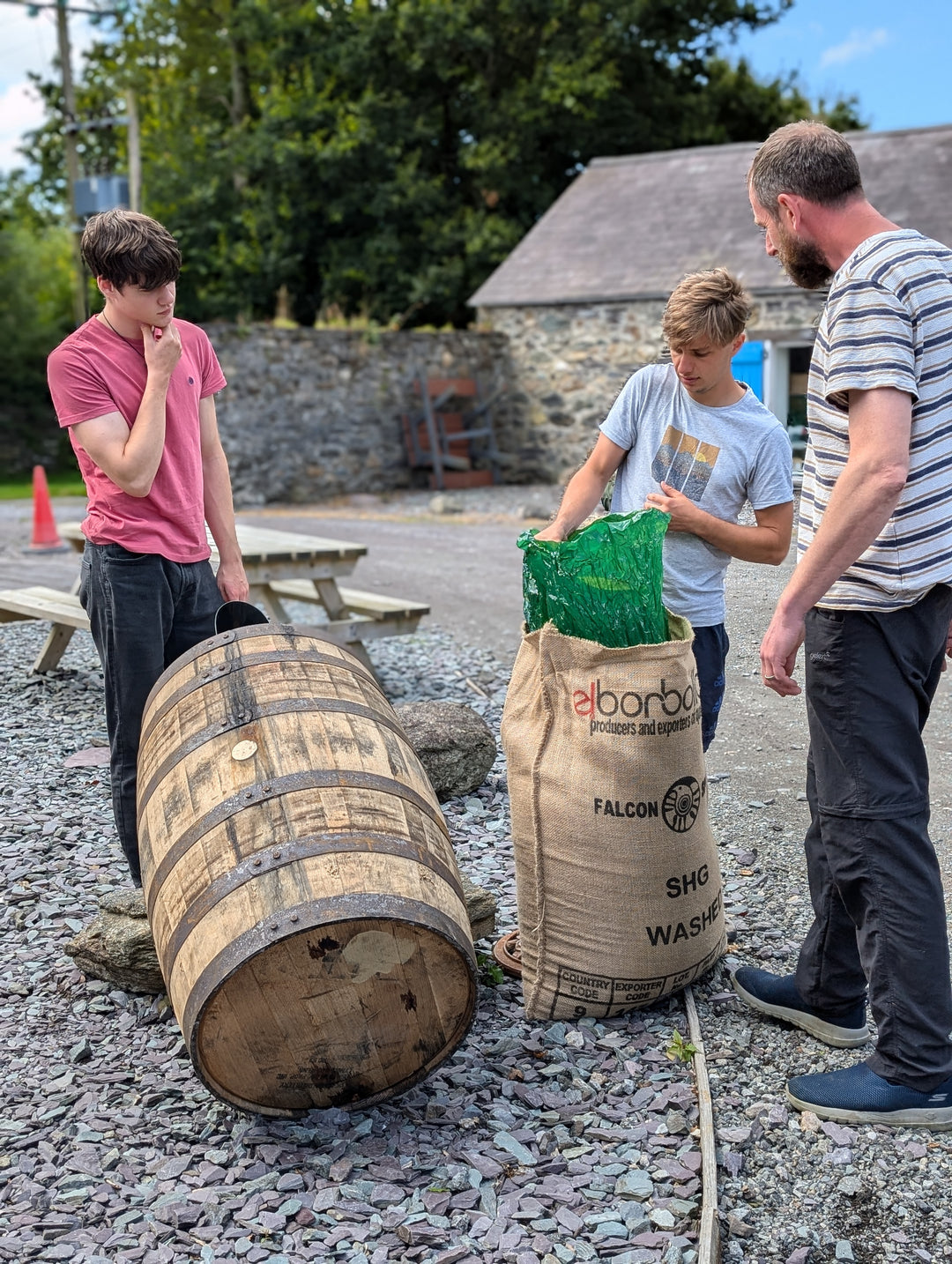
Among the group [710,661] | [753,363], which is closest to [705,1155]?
[710,661]

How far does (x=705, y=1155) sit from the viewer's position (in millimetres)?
2469

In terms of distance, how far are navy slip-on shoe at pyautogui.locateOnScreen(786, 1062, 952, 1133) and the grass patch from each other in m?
17.4

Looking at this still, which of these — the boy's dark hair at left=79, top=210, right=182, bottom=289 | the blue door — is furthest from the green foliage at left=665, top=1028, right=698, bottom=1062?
the blue door

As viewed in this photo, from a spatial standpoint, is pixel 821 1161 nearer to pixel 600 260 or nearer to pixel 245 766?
pixel 245 766

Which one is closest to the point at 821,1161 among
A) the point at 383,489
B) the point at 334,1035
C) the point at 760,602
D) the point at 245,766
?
the point at 334,1035

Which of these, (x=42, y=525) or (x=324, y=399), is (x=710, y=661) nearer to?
(x=42, y=525)

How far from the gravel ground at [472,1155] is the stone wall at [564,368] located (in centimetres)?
1393

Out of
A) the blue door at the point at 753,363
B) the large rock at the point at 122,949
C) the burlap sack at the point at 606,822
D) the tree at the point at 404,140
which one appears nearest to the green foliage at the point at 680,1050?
the burlap sack at the point at 606,822

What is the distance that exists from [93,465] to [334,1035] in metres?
1.70

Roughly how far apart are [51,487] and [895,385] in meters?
20.3

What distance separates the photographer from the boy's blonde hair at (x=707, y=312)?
9.81ft

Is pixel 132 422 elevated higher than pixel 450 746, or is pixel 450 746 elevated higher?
pixel 132 422

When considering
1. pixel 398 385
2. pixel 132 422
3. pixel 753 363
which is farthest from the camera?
pixel 398 385

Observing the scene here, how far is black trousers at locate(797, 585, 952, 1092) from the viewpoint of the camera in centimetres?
249
